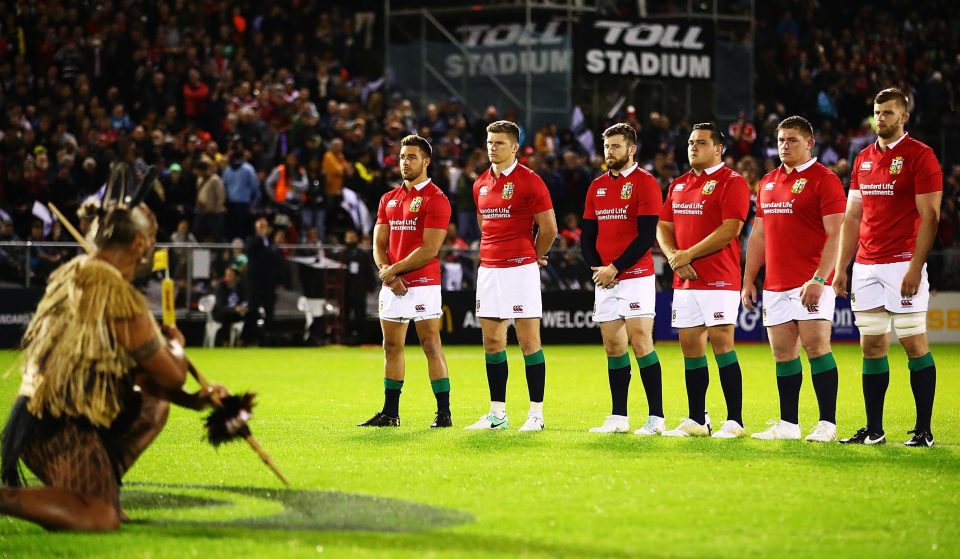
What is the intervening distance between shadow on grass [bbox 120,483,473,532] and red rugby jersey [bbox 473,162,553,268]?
14.0 ft

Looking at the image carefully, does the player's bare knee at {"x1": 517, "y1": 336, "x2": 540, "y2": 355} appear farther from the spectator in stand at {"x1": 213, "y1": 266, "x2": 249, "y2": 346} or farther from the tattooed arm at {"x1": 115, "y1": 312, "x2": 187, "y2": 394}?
the spectator in stand at {"x1": 213, "y1": 266, "x2": 249, "y2": 346}

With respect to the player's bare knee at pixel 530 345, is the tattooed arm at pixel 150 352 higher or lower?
higher

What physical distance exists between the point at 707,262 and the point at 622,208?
91 centimetres

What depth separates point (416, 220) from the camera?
12531 millimetres

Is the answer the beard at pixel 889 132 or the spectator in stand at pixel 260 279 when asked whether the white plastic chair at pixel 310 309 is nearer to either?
the spectator in stand at pixel 260 279

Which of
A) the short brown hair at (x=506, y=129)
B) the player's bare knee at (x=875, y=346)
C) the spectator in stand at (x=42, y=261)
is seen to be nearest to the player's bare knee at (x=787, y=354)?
the player's bare knee at (x=875, y=346)

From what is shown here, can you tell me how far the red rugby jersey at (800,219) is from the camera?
11109mm

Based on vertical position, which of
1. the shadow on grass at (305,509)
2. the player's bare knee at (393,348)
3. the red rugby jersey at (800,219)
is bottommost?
the shadow on grass at (305,509)

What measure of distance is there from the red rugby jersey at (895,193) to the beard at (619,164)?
2.10m

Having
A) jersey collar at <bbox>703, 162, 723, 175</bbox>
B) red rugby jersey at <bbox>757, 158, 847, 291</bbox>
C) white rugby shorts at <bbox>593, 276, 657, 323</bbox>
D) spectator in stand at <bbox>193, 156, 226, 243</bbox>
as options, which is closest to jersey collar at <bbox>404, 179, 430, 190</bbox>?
white rugby shorts at <bbox>593, 276, 657, 323</bbox>

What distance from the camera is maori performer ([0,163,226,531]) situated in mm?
7148

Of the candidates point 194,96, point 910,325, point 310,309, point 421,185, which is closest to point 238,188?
point 310,309

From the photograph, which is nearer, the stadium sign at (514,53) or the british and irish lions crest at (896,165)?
the british and irish lions crest at (896,165)

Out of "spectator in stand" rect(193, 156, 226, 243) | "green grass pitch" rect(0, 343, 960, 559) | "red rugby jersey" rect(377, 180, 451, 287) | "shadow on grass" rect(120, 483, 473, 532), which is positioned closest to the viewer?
"green grass pitch" rect(0, 343, 960, 559)
